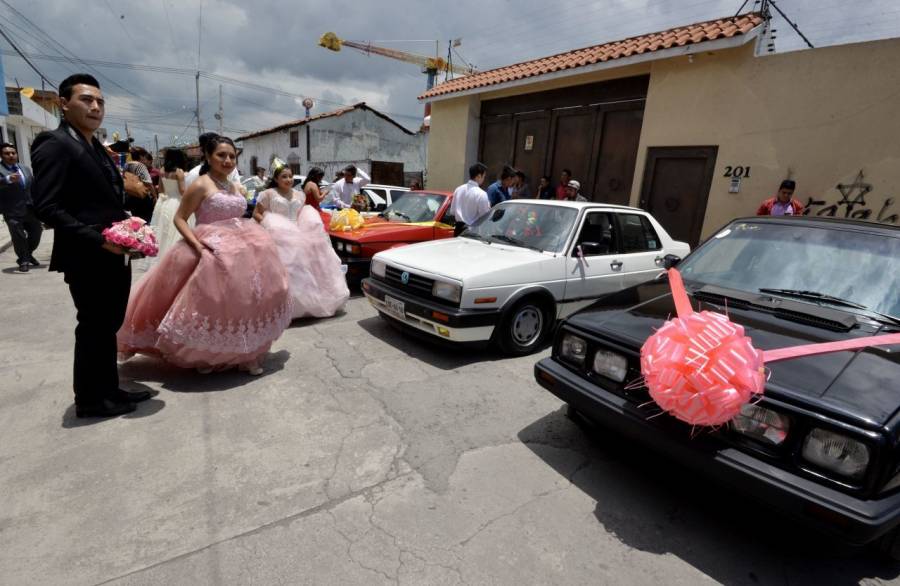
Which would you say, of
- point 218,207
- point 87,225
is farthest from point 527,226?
point 87,225

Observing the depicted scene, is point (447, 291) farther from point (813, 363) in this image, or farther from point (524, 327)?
point (813, 363)

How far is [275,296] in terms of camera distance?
3660 millimetres

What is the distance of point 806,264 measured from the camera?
2811 mm

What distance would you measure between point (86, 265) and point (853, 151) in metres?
8.79

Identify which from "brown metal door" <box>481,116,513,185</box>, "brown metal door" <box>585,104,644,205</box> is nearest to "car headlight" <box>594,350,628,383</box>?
"brown metal door" <box>585,104,644,205</box>

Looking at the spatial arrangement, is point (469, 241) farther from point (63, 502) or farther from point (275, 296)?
point (63, 502)

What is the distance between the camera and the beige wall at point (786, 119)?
605 cm

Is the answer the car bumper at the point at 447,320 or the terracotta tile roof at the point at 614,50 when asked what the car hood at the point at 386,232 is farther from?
the terracotta tile roof at the point at 614,50

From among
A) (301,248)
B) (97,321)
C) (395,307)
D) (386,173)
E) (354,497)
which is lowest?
(354,497)

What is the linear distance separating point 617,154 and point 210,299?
8.30 m

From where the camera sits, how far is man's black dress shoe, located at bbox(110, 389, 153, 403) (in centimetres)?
307

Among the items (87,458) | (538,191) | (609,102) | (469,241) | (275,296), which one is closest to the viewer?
(87,458)

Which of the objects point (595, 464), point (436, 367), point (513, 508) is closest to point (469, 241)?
point (436, 367)

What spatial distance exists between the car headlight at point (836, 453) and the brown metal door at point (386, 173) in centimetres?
2112
